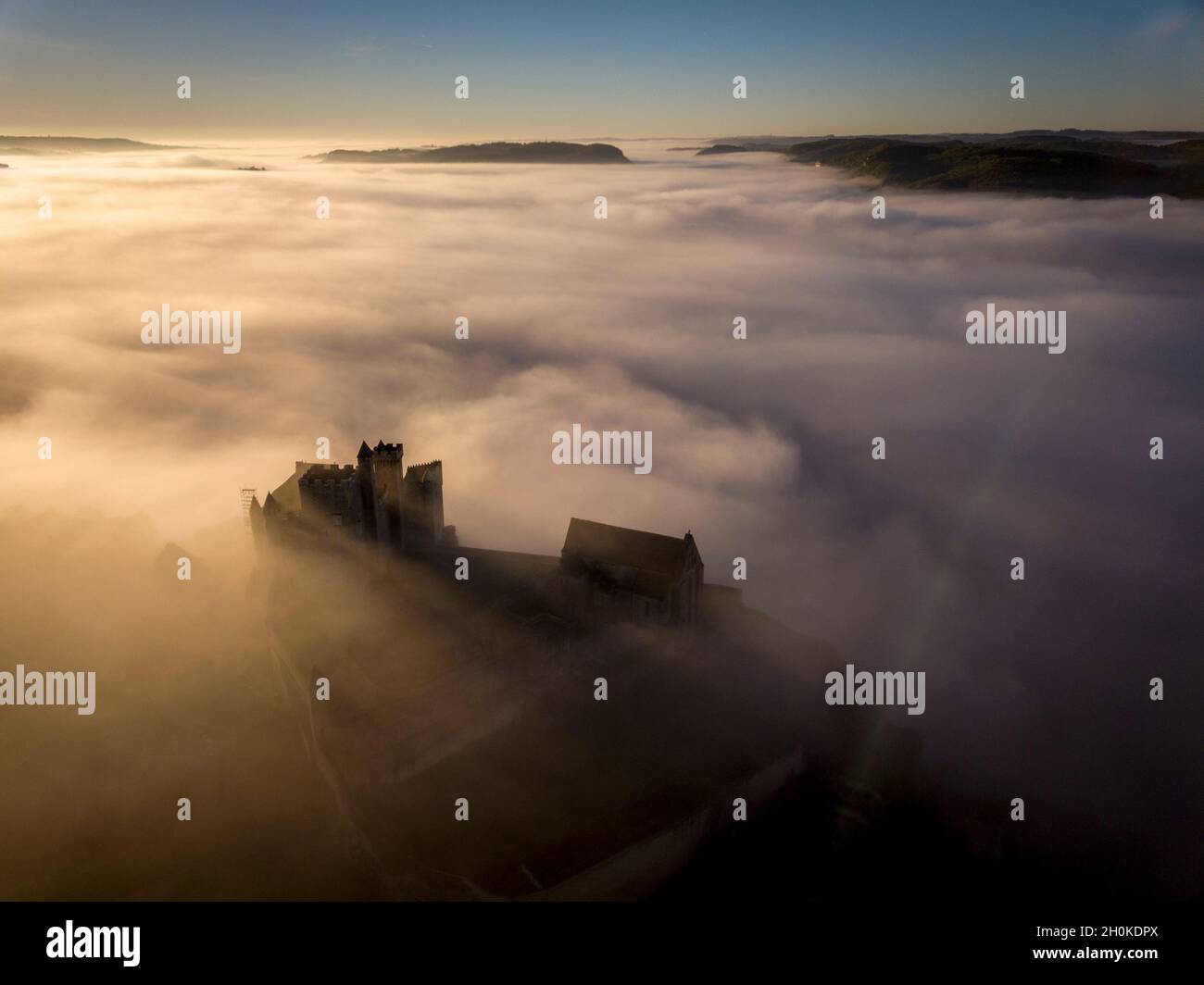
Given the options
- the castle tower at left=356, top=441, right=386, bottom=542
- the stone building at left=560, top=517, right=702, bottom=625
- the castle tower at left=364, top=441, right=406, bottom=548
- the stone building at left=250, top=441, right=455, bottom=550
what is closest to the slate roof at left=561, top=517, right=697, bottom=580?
the stone building at left=560, top=517, right=702, bottom=625

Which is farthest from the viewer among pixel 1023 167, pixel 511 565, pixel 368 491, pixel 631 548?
pixel 1023 167

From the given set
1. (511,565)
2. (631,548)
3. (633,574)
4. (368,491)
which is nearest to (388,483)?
(368,491)

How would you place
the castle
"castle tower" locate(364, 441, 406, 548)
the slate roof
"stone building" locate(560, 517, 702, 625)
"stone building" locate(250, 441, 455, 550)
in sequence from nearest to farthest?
"stone building" locate(560, 517, 702, 625) < the slate roof < the castle < "stone building" locate(250, 441, 455, 550) < "castle tower" locate(364, 441, 406, 548)

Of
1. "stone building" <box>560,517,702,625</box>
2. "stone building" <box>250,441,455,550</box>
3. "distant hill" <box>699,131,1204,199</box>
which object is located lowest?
"stone building" <box>560,517,702,625</box>

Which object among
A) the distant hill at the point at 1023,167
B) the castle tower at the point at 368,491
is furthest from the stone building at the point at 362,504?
the distant hill at the point at 1023,167

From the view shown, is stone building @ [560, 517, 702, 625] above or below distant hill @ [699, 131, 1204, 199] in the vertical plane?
below

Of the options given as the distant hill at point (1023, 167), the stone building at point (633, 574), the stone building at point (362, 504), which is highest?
the distant hill at point (1023, 167)

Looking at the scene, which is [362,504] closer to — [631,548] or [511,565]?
[511,565]

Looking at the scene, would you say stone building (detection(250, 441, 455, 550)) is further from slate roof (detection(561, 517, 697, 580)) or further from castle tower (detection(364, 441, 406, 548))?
slate roof (detection(561, 517, 697, 580))

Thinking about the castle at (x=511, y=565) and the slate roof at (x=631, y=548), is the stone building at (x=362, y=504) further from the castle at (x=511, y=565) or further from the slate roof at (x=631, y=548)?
the slate roof at (x=631, y=548)

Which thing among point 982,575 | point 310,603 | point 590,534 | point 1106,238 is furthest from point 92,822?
point 1106,238
